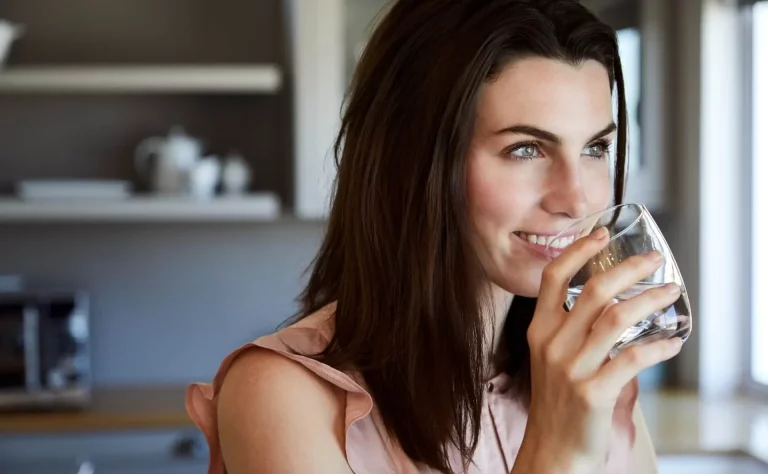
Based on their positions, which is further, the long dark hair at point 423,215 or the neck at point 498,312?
the neck at point 498,312

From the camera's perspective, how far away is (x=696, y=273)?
2699 mm

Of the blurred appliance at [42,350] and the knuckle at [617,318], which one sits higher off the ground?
the knuckle at [617,318]

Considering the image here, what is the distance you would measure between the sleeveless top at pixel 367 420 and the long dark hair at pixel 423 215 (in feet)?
0.07

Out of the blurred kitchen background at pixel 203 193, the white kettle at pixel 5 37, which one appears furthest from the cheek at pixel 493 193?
the white kettle at pixel 5 37

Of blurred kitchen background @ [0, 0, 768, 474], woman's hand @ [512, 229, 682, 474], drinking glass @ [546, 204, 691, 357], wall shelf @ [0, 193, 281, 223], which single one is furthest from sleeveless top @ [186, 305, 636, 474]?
wall shelf @ [0, 193, 281, 223]

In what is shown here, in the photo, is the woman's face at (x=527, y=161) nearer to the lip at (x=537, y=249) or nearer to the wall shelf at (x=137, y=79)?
the lip at (x=537, y=249)

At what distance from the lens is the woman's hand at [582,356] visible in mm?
792

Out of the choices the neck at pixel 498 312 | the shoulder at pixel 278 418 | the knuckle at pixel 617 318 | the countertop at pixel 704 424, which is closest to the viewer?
the knuckle at pixel 617 318

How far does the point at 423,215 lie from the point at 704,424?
162 centimetres

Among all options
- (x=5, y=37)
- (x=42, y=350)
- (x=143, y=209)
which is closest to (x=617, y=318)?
(x=143, y=209)

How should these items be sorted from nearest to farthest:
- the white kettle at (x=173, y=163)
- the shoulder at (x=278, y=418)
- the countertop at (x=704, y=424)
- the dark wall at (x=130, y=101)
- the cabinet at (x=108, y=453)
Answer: the shoulder at (x=278, y=418)
the countertop at (x=704, y=424)
the cabinet at (x=108, y=453)
the white kettle at (x=173, y=163)
the dark wall at (x=130, y=101)

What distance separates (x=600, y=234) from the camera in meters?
0.83

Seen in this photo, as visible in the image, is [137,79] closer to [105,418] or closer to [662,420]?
[105,418]

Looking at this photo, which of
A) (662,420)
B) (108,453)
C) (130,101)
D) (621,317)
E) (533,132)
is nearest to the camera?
(621,317)
